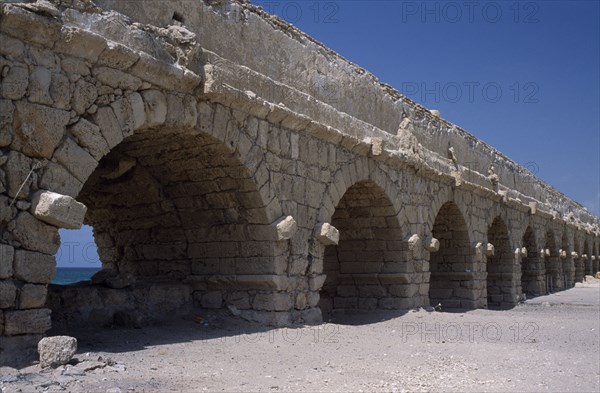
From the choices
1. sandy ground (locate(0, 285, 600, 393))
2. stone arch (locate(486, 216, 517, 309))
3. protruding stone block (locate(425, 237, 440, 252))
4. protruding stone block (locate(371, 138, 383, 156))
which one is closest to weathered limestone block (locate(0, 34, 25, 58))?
sandy ground (locate(0, 285, 600, 393))

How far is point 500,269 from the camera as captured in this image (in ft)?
48.2

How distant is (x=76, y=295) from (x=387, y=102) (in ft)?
19.0

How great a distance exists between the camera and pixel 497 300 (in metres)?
14.3

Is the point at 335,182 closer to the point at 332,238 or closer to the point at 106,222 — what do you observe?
the point at 332,238

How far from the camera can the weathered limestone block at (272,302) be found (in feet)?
21.8

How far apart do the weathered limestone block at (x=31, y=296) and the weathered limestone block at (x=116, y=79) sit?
1721mm

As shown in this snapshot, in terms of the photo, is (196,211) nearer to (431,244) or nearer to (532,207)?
(431,244)

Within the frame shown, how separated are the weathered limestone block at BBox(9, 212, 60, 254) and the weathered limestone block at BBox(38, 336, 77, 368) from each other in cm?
65

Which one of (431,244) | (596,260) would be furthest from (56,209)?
(596,260)

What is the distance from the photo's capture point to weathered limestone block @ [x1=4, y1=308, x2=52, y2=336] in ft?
14.0

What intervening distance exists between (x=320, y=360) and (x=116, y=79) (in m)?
2.93

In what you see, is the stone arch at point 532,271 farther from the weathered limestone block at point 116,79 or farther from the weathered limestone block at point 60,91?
the weathered limestone block at point 60,91

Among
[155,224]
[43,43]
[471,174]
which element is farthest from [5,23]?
[471,174]

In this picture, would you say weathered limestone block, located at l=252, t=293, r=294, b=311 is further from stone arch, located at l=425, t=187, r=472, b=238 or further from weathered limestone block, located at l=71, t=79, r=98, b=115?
stone arch, located at l=425, t=187, r=472, b=238
